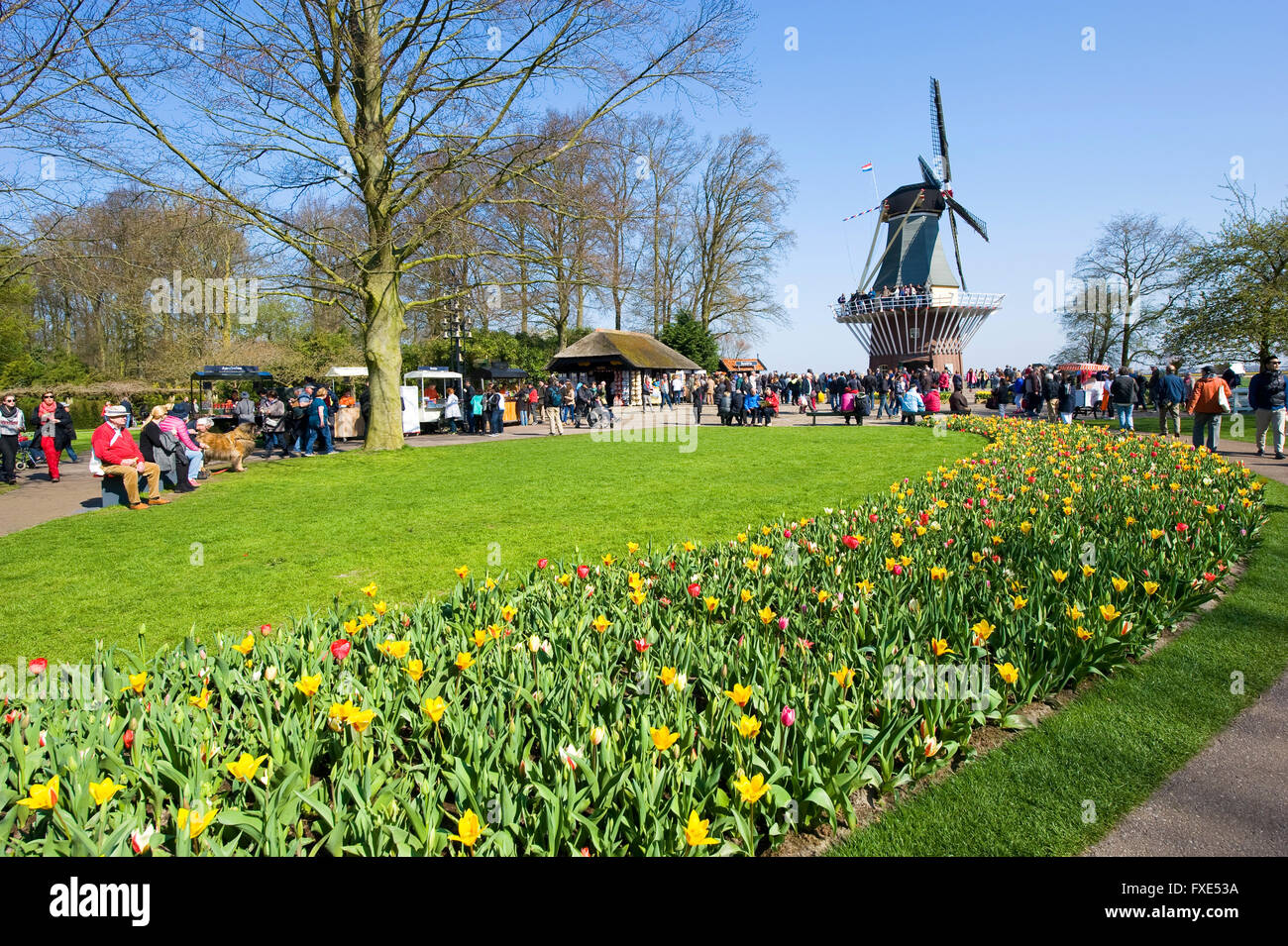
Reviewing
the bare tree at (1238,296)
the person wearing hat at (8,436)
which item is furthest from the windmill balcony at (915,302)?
the person wearing hat at (8,436)

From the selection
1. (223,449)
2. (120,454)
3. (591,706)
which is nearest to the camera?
(591,706)

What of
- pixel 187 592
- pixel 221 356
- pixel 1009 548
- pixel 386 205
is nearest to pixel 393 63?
pixel 386 205

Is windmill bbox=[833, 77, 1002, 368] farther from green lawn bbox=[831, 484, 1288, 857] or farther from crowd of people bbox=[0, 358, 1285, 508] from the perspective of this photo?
green lawn bbox=[831, 484, 1288, 857]

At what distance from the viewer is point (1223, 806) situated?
2848 mm

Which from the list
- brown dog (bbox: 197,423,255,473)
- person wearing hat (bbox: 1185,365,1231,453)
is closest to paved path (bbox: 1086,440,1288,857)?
person wearing hat (bbox: 1185,365,1231,453)

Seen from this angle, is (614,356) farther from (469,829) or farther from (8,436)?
(469,829)

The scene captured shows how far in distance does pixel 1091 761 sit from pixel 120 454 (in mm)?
11395

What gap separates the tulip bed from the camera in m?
2.34

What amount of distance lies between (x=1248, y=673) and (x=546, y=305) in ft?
129

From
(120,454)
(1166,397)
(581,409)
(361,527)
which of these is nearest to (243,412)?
(120,454)

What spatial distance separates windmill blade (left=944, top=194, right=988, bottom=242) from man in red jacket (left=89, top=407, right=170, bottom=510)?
53.6m

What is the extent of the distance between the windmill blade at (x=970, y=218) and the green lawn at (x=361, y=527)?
44.2 metres

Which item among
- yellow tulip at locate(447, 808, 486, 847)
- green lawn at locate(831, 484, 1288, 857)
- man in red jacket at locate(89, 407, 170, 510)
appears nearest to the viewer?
yellow tulip at locate(447, 808, 486, 847)

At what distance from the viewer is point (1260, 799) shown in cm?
288
